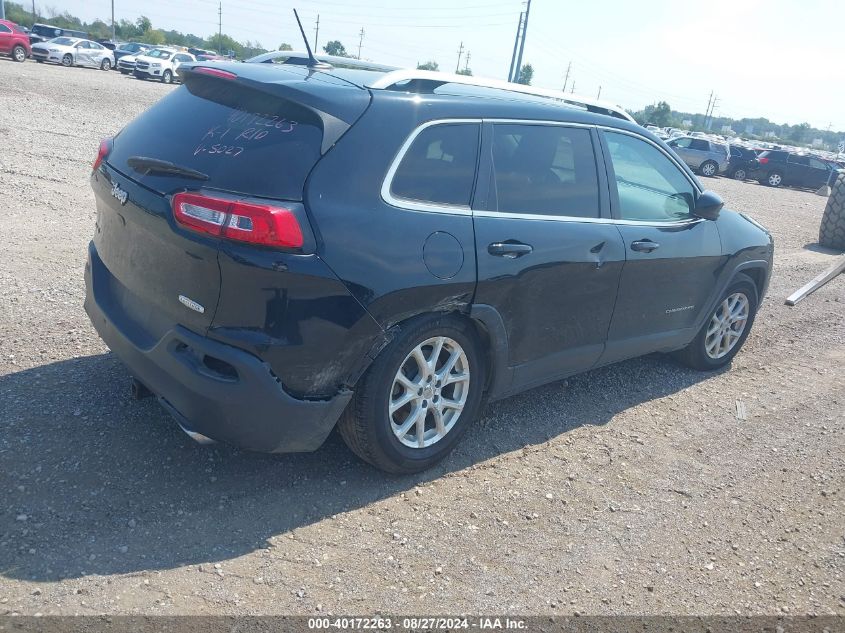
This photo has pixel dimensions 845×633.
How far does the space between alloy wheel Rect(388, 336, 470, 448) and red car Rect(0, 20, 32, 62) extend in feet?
113

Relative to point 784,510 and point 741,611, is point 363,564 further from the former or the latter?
point 784,510

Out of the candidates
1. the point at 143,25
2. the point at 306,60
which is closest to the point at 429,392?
the point at 306,60

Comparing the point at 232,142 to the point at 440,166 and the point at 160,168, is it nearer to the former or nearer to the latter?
the point at 160,168

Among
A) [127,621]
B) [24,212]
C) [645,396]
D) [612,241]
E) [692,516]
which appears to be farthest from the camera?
[24,212]

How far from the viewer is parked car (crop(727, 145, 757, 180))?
1202 inches

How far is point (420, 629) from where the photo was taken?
283 centimetres

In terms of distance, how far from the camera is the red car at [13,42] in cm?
3136

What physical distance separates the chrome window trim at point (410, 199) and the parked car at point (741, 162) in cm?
2984

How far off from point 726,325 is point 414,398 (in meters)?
3.20

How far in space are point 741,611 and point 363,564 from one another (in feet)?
5.27

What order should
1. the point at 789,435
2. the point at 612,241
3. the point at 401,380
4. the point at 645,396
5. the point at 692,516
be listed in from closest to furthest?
the point at 401,380
the point at 692,516
the point at 612,241
the point at 789,435
the point at 645,396

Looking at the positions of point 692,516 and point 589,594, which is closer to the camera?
point 589,594

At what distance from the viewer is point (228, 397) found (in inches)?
124

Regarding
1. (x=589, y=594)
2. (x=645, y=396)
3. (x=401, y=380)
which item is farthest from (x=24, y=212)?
(x=589, y=594)
